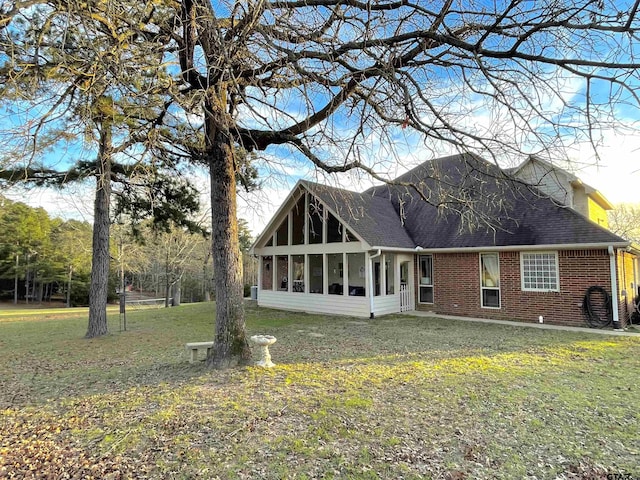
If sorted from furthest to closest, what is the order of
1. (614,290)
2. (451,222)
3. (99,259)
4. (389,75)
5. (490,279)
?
(451,222), (490,279), (614,290), (99,259), (389,75)

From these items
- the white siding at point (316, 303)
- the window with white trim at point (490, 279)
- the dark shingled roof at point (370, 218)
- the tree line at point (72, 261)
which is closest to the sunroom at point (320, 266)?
the white siding at point (316, 303)

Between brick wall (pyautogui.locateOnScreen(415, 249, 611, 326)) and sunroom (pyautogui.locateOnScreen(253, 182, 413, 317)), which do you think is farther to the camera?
sunroom (pyautogui.locateOnScreen(253, 182, 413, 317))

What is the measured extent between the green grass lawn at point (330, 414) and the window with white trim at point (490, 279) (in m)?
A: 4.64

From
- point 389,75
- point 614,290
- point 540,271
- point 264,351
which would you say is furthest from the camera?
point 540,271

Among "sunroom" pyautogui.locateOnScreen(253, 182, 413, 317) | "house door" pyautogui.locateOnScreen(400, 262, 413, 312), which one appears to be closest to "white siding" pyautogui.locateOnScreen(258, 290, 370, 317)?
"sunroom" pyautogui.locateOnScreen(253, 182, 413, 317)

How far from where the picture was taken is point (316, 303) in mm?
14484

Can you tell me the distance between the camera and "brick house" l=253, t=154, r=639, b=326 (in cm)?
1074

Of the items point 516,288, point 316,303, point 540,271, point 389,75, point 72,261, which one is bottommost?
point 316,303

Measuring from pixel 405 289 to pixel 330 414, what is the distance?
10797mm

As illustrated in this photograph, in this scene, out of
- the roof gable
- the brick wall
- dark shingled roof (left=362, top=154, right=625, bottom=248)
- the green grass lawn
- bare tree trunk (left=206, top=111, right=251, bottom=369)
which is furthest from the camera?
the brick wall

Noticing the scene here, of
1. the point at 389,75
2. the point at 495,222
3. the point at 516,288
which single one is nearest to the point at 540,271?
the point at 516,288

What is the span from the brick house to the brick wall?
30 mm

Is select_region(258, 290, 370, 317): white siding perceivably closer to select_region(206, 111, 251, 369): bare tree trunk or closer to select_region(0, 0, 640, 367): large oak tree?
select_region(0, 0, 640, 367): large oak tree

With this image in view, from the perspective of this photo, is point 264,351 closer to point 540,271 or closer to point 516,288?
point 516,288
